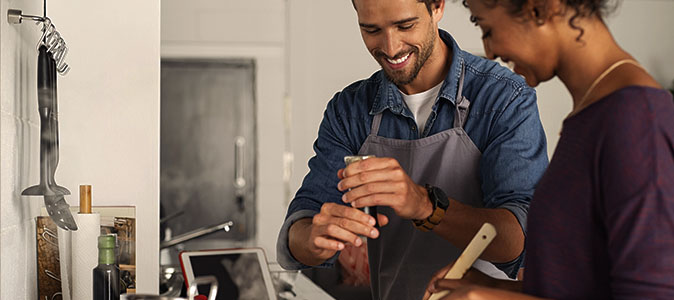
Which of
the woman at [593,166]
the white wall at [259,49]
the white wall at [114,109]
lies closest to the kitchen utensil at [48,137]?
the white wall at [114,109]

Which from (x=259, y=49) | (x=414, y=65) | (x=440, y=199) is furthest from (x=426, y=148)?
(x=259, y=49)

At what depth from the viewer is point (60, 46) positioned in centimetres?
132

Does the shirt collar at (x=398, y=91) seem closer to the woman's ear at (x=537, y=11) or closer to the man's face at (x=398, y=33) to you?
the man's face at (x=398, y=33)

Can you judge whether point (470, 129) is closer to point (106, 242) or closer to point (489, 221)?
point (489, 221)

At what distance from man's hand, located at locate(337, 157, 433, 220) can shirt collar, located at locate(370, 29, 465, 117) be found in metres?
0.42

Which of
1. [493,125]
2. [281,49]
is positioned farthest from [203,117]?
[493,125]

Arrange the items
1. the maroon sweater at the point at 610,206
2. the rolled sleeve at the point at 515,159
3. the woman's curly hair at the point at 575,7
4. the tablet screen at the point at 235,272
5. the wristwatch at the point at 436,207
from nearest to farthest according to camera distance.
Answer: the maroon sweater at the point at 610,206, the woman's curly hair at the point at 575,7, the wristwatch at the point at 436,207, the rolled sleeve at the point at 515,159, the tablet screen at the point at 235,272

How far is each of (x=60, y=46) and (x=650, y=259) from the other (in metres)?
1.06

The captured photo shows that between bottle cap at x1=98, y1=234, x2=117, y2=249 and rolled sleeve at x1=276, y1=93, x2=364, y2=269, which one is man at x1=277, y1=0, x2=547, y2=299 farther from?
bottle cap at x1=98, y1=234, x2=117, y2=249

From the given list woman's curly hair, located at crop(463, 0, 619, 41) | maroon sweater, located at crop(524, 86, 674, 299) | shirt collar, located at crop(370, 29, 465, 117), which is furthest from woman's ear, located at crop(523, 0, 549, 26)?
shirt collar, located at crop(370, 29, 465, 117)

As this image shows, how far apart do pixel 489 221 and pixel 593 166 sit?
0.57 m

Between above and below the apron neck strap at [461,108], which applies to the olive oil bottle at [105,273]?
below

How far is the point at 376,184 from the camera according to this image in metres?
1.17

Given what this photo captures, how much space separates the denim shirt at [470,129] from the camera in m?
1.46
